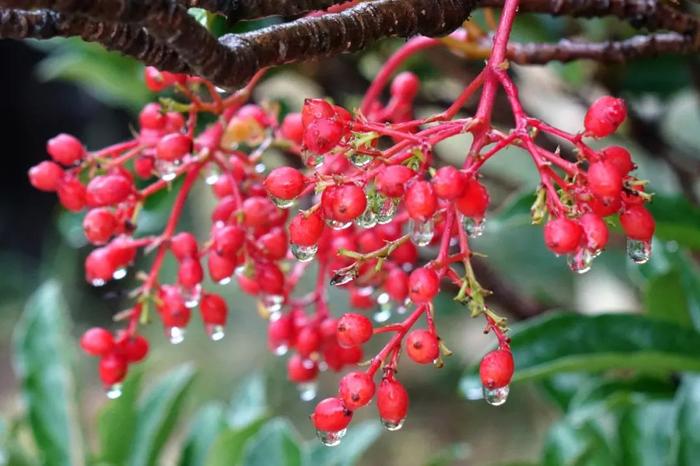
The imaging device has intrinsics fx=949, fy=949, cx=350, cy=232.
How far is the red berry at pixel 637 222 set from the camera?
0.62 metres

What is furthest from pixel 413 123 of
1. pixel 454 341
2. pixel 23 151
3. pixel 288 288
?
pixel 23 151

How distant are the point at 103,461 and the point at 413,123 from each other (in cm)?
92

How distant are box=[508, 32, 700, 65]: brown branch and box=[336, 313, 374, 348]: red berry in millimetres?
322

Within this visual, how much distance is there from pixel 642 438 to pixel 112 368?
0.68m

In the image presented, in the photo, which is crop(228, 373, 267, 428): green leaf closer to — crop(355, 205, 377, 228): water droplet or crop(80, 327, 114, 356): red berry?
crop(80, 327, 114, 356): red berry

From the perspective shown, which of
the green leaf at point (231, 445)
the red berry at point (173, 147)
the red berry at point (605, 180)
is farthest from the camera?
the green leaf at point (231, 445)

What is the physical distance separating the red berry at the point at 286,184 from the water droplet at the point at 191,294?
0.22m

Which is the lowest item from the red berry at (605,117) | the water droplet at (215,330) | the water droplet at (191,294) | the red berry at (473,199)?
the water droplet at (215,330)

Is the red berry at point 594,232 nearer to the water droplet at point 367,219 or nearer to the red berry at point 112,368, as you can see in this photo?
the water droplet at point 367,219

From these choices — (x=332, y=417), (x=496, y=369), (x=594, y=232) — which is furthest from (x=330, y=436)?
(x=594, y=232)

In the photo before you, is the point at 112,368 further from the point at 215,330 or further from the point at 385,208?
the point at 385,208

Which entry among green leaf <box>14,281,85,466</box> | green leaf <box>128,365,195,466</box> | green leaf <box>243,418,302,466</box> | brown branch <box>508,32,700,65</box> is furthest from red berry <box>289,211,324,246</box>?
green leaf <box>14,281,85,466</box>

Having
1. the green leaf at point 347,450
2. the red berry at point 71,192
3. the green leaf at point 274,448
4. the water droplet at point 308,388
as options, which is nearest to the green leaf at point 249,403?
the green leaf at point 347,450

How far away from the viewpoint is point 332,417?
650 millimetres
